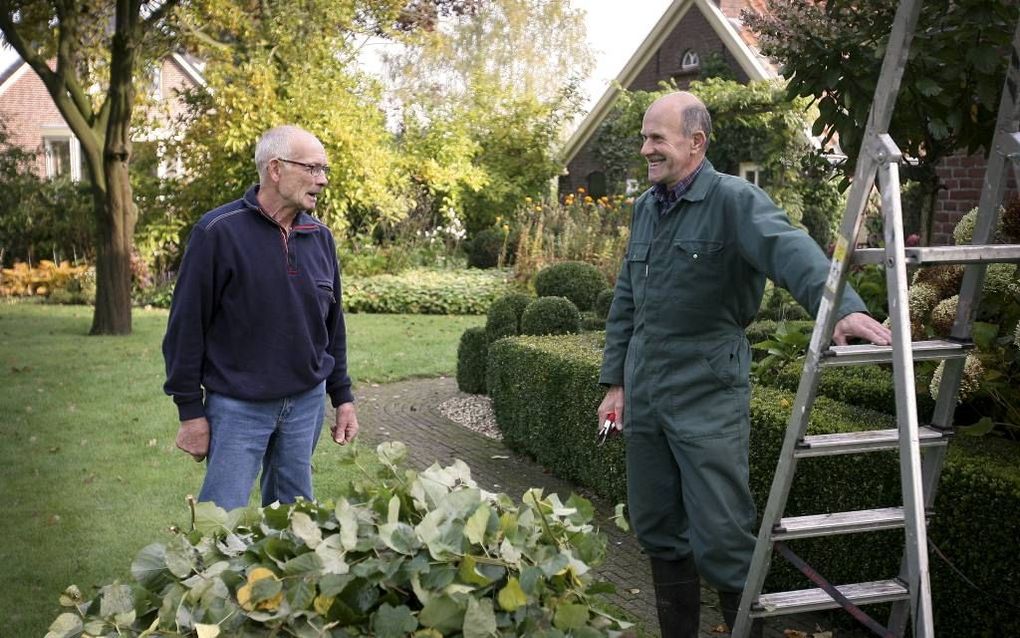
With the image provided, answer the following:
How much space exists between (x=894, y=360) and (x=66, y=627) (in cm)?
202

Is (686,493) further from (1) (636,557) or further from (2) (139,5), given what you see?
(2) (139,5)

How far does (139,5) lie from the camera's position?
14547 mm

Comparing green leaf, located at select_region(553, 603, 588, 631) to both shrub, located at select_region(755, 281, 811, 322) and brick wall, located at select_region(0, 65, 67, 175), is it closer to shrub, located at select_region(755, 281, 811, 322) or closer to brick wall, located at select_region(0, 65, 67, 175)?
shrub, located at select_region(755, 281, 811, 322)

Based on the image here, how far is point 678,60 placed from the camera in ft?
88.1

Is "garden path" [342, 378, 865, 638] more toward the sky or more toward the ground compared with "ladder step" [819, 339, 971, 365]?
more toward the ground

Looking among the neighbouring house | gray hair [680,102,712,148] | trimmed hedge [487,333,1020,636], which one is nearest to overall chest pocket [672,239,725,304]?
gray hair [680,102,712,148]

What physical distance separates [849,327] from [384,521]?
1.35 m

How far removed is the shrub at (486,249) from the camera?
23.4m

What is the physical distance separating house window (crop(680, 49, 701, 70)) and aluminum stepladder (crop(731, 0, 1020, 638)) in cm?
2416

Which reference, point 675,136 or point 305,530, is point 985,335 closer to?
point 675,136

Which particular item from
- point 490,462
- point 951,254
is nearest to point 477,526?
point 951,254

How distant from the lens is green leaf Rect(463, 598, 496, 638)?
6.30 feet

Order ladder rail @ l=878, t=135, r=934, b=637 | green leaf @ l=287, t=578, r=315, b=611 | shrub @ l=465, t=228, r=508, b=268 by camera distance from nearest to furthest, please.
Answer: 1. green leaf @ l=287, t=578, r=315, b=611
2. ladder rail @ l=878, t=135, r=934, b=637
3. shrub @ l=465, t=228, r=508, b=268

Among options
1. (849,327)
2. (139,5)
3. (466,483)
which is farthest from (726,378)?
(139,5)
